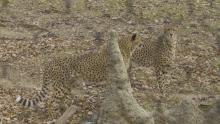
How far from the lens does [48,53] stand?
8219mm

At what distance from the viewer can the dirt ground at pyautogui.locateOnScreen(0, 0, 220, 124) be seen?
7.21m

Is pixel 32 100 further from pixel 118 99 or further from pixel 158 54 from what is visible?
pixel 118 99

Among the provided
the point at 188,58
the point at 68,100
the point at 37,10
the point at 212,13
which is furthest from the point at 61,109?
the point at 212,13

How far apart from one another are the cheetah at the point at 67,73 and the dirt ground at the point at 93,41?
0.19 metres

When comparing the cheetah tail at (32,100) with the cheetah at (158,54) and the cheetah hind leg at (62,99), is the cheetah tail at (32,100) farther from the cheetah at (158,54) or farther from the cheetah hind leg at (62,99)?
the cheetah at (158,54)

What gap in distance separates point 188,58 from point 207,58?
9.9 inches

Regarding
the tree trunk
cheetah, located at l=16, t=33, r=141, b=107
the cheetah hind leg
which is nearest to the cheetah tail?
cheetah, located at l=16, t=33, r=141, b=107

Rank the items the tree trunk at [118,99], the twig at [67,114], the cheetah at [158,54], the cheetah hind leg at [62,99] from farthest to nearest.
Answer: the cheetah at [158,54] < the cheetah hind leg at [62,99] < the twig at [67,114] < the tree trunk at [118,99]

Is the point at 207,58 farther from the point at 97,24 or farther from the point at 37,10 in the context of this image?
the point at 37,10

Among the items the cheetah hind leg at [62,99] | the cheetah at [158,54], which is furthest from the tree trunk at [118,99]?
the cheetah at [158,54]

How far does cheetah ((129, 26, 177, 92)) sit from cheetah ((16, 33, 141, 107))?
49 cm

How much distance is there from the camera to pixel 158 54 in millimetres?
7547

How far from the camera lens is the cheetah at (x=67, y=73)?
6.64 metres

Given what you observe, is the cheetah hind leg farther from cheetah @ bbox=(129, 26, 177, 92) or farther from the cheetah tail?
cheetah @ bbox=(129, 26, 177, 92)
